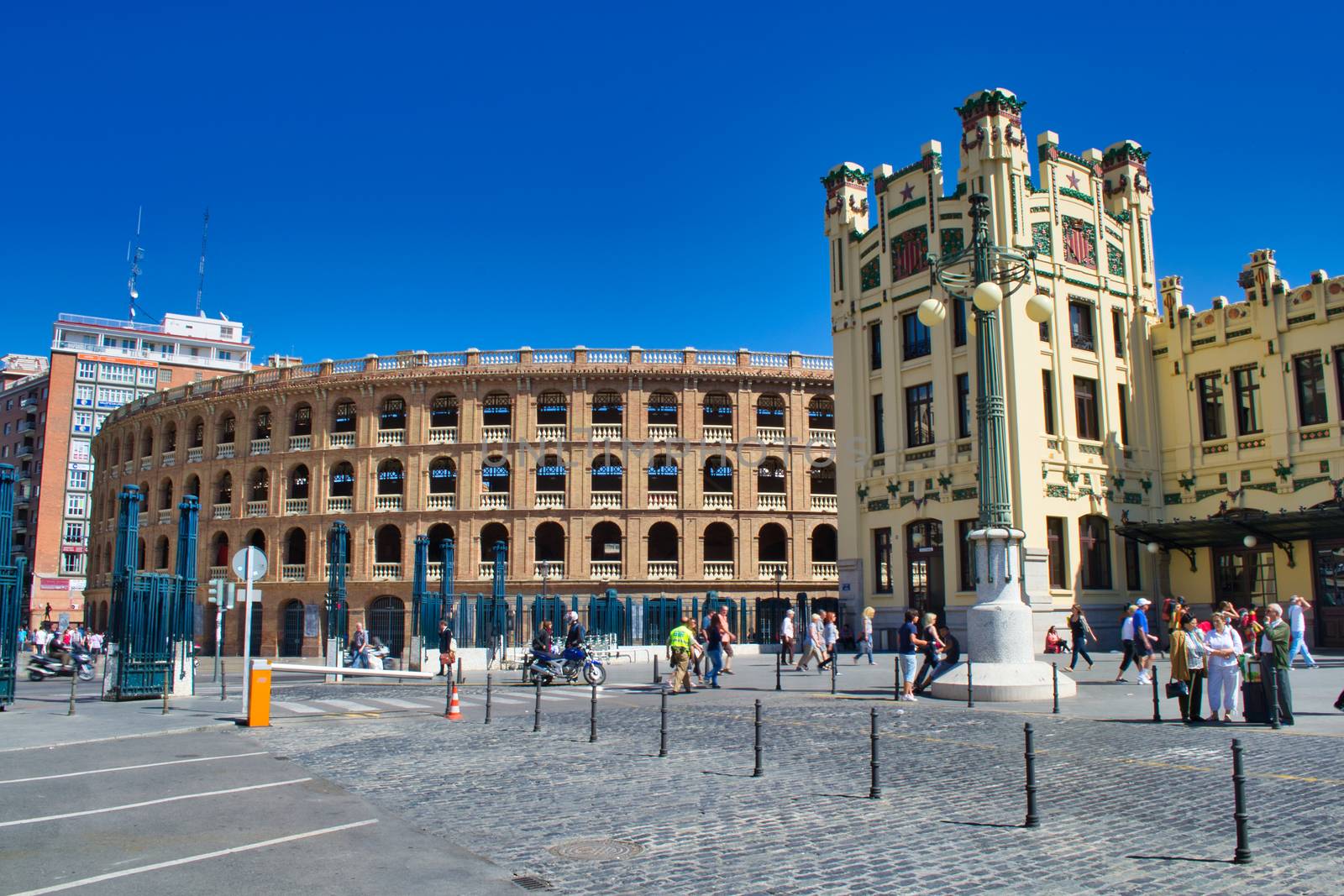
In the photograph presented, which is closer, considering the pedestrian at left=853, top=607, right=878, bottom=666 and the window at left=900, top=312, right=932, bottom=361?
the pedestrian at left=853, top=607, right=878, bottom=666

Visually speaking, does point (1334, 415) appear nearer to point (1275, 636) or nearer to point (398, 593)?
point (1275, 636)

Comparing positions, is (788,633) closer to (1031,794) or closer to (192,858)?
(1031,794)

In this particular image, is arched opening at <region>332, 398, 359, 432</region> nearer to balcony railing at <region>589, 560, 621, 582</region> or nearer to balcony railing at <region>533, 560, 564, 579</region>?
balcony railing at <region>533, 560, 564, 579</region>

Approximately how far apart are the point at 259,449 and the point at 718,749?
158ft

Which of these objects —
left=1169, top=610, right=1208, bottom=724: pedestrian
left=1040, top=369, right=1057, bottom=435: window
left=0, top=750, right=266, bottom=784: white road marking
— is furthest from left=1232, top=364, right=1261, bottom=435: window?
left=0, top=750, right=266, bottom=784: white road marking

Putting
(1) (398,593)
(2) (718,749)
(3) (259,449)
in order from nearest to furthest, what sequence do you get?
(2) (718,749) < (1) (398,593) < (3) (259,449)

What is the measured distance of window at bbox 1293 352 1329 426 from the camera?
2898cm

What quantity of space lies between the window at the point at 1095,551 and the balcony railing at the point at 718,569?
72.1ft

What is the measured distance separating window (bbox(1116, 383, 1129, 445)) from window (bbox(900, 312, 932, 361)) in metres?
6.00

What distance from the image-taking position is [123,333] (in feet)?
313

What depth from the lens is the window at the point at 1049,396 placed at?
3072 cm

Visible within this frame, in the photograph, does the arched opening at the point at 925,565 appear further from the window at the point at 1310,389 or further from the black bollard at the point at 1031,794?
the black bollard at the point at 1031,794

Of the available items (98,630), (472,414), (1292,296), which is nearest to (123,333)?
(98,630)

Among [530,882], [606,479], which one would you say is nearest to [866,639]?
[530,882]
